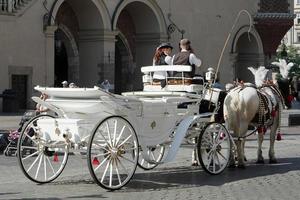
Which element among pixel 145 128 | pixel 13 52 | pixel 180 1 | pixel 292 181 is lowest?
pixel 292 181

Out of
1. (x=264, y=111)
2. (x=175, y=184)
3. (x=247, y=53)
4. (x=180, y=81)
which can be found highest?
(x=247, y=53)

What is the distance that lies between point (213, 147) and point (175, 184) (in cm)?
123

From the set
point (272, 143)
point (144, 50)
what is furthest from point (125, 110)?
point (144, 50)

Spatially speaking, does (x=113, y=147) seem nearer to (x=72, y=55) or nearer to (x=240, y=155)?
(x=240, y=155)

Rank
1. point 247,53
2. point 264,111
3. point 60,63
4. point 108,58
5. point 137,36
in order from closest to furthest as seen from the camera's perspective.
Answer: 1. point 264,111
2. point 108,58
3. point 60,63
4. point 137,36
5. point 247,53

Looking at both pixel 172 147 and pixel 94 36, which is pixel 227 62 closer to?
pixel 94 36

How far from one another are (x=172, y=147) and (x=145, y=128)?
0.58 m

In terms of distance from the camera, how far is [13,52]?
3081cm

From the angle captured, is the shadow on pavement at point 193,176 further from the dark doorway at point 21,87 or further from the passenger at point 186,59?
the dark doorway at point 21,87

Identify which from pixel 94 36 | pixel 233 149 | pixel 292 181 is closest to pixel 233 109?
pixel 233 149

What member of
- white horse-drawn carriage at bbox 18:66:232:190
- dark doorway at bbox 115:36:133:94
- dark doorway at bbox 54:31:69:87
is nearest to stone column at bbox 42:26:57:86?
dark doorway at bbox 54:31:69:87

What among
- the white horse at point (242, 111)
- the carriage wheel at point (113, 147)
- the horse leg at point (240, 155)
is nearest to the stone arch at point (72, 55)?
the white horse at point (242, 111)

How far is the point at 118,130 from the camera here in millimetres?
9977

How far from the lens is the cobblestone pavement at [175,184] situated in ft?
31.3
